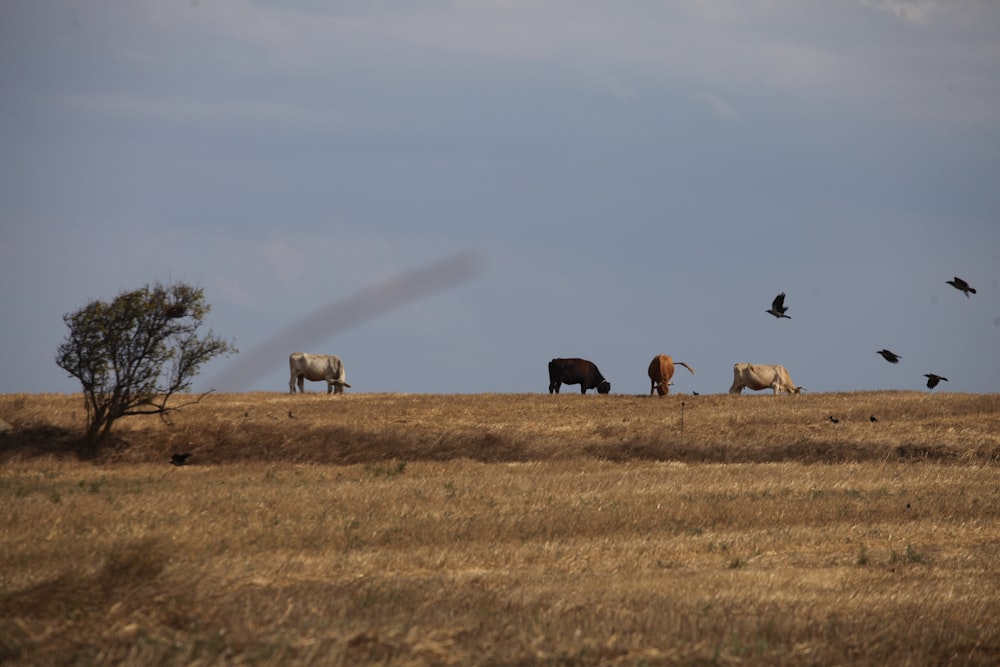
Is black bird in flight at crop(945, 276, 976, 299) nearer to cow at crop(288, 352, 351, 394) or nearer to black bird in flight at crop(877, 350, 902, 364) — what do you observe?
black bird in flight at crop(877, 350, 902, 364)

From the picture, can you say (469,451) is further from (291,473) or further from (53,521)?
(53,521)

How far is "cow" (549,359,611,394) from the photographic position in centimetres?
5550

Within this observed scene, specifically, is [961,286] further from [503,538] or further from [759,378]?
[759,378]

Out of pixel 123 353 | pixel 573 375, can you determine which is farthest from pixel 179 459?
pixel 573 375

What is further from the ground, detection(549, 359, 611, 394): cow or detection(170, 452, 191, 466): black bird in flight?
detection(549, 359, 611, 394): cow

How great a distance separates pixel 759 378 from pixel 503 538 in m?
41.0

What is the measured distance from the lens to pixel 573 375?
55.5 metres

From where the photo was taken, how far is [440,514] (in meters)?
19.5

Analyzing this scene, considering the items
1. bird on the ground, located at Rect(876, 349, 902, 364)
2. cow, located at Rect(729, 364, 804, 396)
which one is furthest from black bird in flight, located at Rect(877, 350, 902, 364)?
cow, located at Rect(729, 364, 804, 396)

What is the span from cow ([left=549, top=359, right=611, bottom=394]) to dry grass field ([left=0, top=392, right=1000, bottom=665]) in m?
16.4

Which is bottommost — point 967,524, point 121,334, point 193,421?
point 967,524

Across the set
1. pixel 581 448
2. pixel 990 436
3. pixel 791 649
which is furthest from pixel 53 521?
pixel 990 436

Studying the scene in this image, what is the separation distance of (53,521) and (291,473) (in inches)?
385

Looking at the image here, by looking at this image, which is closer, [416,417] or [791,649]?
[791,649]
